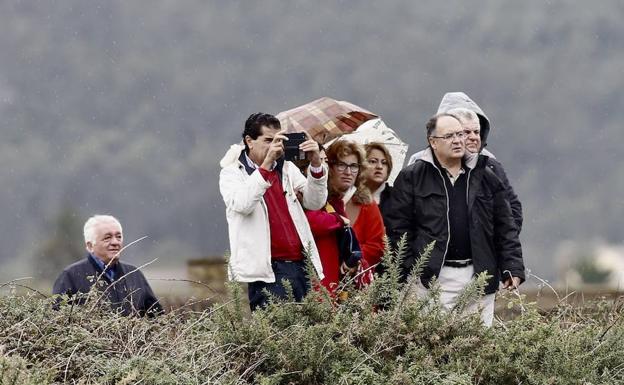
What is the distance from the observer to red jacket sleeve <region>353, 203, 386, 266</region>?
7.33m

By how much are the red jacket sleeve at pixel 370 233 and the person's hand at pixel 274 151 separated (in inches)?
38.3

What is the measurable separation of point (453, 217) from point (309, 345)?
88.3 inches

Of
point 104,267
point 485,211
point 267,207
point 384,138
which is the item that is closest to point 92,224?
point 104,267

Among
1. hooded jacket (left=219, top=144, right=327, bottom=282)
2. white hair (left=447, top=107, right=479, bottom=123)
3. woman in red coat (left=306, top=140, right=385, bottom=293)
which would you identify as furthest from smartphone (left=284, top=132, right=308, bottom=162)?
white hair (left=447, top=107, right=479, bottom=123)

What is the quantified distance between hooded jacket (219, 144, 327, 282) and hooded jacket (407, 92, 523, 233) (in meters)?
0.91

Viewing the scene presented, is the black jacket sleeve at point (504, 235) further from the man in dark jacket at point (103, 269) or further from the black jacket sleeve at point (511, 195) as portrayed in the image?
the man in dark jacket at point (103, 269)

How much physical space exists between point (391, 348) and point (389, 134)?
3.05 m

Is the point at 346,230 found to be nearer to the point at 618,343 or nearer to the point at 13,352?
the point at 618,343

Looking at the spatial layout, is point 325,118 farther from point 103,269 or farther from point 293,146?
point 103,269

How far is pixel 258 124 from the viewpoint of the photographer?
679 centimetres

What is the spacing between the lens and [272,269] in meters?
6.65

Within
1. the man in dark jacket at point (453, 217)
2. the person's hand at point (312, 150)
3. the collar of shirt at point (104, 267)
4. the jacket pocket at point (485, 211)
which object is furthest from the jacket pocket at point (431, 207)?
the collar of shirt at point (104, 267)

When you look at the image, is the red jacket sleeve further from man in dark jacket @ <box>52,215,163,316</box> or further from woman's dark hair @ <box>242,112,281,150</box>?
man in dark jacket @ <box>52,215,163,316</box>

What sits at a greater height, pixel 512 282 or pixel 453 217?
pixel 453 217
